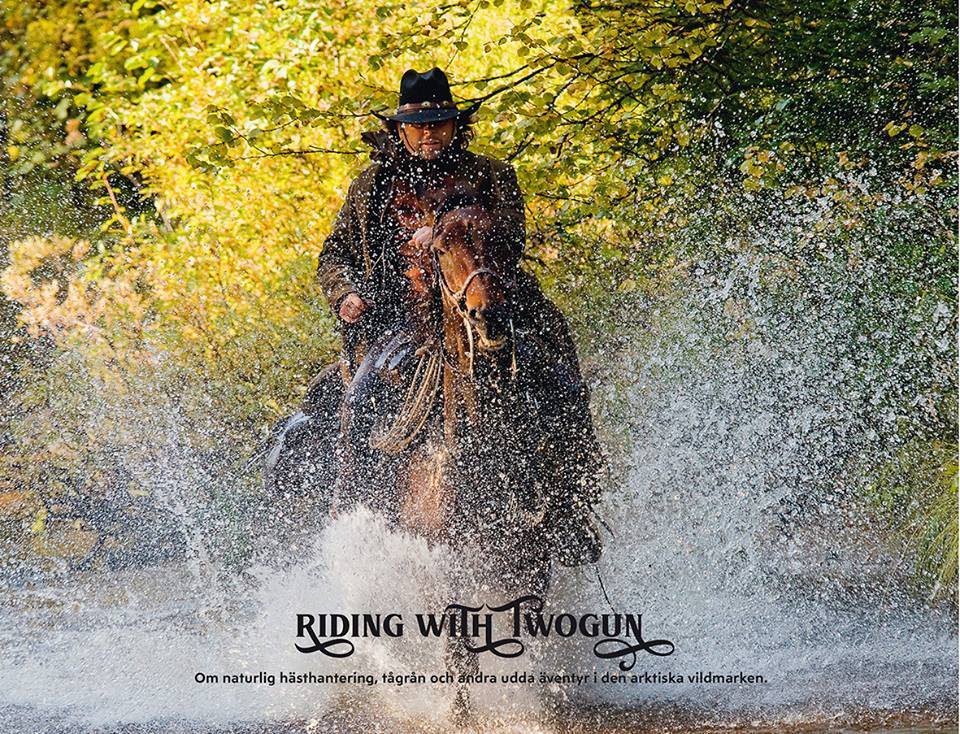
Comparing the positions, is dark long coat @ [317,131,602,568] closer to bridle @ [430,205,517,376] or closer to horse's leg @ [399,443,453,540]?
bridle @ [430,205,517,376]

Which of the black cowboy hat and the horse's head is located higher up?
the black cowboy hat

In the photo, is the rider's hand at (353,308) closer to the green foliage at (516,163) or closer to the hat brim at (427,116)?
the hat brim at (427,116)

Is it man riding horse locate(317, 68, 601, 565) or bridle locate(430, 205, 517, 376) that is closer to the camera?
bridle locate(430, 205, 517, 376)

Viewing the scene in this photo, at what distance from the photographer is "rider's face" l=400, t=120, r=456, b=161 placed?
5.12m

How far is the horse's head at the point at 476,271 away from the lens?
4660mm

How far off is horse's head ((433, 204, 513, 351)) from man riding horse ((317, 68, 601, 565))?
9.0 inches

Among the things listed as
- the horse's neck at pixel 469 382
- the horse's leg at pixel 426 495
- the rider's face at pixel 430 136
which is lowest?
the horse's leg at pixel 426 495

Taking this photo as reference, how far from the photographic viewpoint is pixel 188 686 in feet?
18.5

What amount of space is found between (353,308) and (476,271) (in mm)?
677

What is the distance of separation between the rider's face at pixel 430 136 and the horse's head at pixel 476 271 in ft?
1.36

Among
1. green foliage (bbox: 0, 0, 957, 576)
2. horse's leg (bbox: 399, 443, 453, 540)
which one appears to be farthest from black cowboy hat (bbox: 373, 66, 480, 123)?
green foliage (bbox: 0, 0, 957, 576)

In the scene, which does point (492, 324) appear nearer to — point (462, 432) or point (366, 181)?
point (462, 432)

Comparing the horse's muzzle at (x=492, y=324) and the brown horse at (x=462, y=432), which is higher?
the horse's muzzle at (x=492, y=324)

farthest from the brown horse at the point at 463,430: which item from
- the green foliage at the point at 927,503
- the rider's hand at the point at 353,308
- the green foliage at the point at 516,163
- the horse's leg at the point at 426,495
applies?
the green foliage at the point at 516,163
